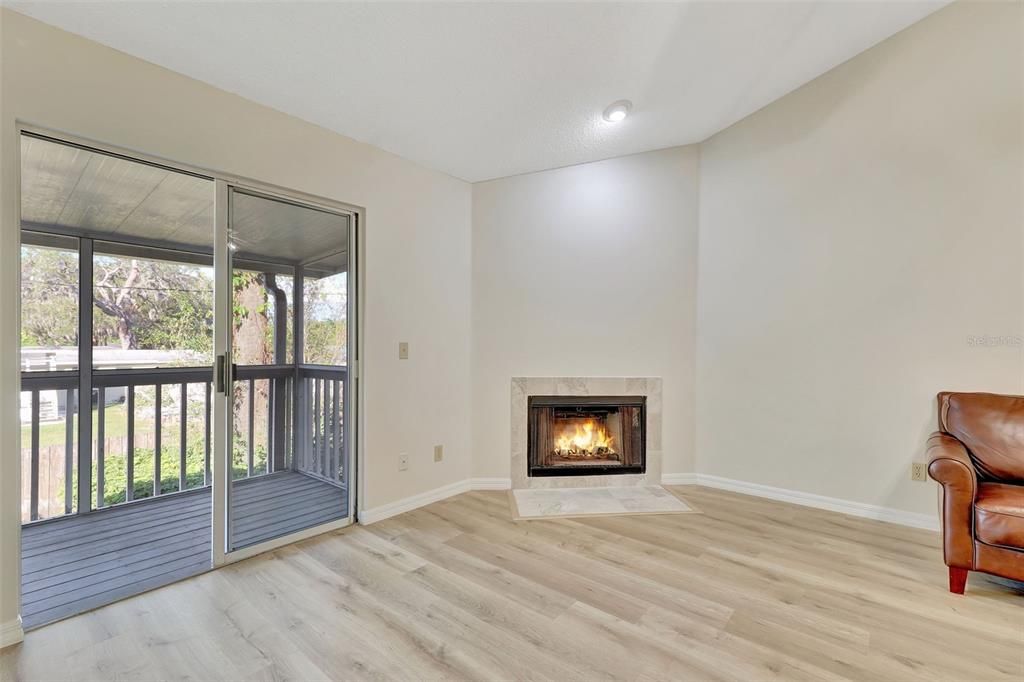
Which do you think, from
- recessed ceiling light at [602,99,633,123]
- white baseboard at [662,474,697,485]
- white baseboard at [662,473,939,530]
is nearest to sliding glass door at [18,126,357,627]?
recessed ceiling light at [602,99,633,123]

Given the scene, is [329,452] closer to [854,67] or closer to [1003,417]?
[1003,417]

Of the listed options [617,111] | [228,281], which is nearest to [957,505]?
[617,111]

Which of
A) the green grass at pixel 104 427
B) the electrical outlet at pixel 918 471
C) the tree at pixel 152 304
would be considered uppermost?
the tree at pixel 152 304

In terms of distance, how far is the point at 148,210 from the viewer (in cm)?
319

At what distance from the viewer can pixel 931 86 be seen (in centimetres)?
277

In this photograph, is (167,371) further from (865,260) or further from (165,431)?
(865,260)

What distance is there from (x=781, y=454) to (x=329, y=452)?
3.25 metres

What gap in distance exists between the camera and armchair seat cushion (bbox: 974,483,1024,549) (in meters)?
1.93

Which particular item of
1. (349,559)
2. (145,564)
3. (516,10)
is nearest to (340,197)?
(516,10)

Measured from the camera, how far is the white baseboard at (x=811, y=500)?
280cm

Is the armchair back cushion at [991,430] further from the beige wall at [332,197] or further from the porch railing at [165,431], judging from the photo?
the porch railing at [165,431]

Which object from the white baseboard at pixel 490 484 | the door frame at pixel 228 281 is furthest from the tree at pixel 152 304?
the white baseboard at pixel 490 484

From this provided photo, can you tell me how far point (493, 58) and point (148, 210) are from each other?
2.72m

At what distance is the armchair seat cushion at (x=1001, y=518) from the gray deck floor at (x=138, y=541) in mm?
3340
